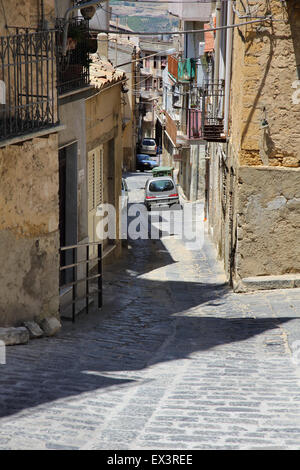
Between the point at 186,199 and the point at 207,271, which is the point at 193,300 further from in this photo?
the point at 186,199

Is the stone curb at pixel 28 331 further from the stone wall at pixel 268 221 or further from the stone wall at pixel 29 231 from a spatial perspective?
the stone wall at pixel 268 221

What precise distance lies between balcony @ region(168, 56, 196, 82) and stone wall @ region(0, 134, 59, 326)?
2241 centimetres

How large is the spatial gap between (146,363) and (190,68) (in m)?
25.9

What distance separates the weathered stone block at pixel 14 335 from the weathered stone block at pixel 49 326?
0.72 metres

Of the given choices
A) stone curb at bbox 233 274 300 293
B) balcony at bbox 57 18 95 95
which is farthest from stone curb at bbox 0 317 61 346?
stone curb at bbox 233 274 300 293

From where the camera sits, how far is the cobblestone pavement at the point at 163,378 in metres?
5.23

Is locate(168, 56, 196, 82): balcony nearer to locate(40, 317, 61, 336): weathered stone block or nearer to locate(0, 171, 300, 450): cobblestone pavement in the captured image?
locate(0, 171, 300, 450): cobblestone pavement

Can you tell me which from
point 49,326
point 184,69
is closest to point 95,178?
point 49,326

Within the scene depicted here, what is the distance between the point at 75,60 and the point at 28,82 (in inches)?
142

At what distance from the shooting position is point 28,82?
9633 mm

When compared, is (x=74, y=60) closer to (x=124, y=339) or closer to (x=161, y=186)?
(x=124, y=339)

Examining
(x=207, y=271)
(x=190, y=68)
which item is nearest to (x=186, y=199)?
(x=190, y=68)

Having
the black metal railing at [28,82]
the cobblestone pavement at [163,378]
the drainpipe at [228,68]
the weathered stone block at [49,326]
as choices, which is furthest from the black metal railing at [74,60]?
the weathered stone block at [49,326]

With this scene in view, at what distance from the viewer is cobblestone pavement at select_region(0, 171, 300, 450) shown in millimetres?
5234
